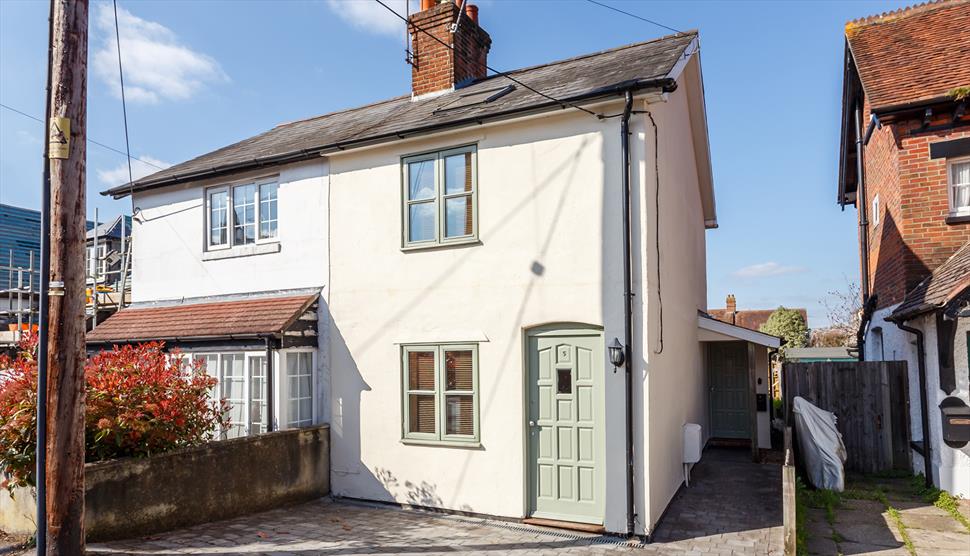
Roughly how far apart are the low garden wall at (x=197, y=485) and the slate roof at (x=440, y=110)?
15.7 feet

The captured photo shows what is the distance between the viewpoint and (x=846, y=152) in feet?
57.3

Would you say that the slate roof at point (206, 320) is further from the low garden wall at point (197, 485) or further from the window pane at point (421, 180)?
the window pane at point (421, 180)

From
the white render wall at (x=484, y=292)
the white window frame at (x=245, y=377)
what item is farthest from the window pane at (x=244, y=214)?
the white window frame at (x=245, y=377)

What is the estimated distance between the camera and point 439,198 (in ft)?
31.7

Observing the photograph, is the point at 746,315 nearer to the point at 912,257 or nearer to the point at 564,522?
the point at 912,257

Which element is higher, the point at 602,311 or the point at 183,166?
the point at 183,166

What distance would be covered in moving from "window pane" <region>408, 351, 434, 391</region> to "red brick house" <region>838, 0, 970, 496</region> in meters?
6.92

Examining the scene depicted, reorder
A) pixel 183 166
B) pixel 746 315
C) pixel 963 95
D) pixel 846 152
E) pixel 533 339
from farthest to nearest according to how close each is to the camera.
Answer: pixel 746 315 < pixel 846 152 < pixel 183 166 < pixel 963 95 < pixel 533 339

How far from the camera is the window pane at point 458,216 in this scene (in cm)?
946

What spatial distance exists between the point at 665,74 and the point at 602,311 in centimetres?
312

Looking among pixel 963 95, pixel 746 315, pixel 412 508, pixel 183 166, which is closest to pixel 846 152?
pixel 963 95

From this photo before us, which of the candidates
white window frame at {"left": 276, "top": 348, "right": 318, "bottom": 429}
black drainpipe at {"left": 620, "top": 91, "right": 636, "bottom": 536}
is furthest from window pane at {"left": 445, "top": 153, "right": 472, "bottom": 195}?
white window frame at {"left": 276, "top": 348, "right": 318, "bottom": 429}

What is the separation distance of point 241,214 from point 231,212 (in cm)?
19

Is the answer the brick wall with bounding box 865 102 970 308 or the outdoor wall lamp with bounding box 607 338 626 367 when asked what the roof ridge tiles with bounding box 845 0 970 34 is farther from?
the outdoor wall lamp with bounding box 607 338 626 367
